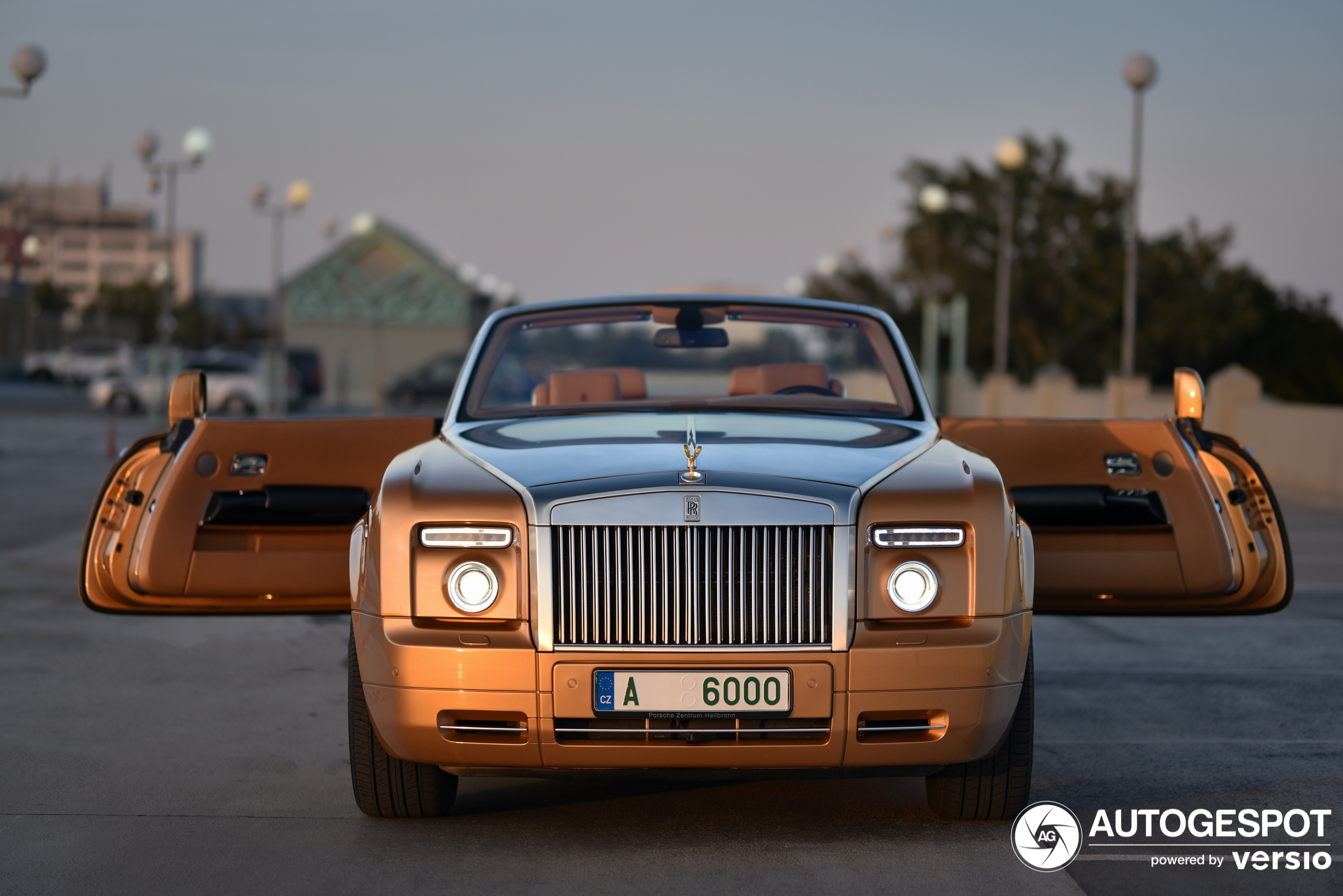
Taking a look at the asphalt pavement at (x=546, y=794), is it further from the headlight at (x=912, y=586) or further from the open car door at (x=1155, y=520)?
the headlight at (x=912, y=586)

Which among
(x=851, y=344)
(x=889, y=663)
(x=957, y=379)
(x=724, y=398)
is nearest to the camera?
(x=889, y=663)

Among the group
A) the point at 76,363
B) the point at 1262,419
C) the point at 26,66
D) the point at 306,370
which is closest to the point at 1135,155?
the point at 1262,419

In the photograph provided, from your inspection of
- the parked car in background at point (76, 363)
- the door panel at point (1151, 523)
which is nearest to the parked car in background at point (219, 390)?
the parked car in background at point (76, 363)

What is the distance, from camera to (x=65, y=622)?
9711mm

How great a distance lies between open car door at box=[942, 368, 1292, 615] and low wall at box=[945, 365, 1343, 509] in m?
8.68

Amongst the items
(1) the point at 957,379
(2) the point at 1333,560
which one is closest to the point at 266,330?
(1) the point at 957,379

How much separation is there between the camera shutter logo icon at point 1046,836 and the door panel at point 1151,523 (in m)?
1.09

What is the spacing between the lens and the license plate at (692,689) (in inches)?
185

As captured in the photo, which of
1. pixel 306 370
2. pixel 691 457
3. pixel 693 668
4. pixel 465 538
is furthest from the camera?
pixel 306 370

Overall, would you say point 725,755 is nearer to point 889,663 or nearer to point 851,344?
point 889,663

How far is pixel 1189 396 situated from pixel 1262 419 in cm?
1934

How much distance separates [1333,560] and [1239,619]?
3.90 metres

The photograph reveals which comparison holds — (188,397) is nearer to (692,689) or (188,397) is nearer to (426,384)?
(692,689)

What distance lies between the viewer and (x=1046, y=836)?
5.18 m
